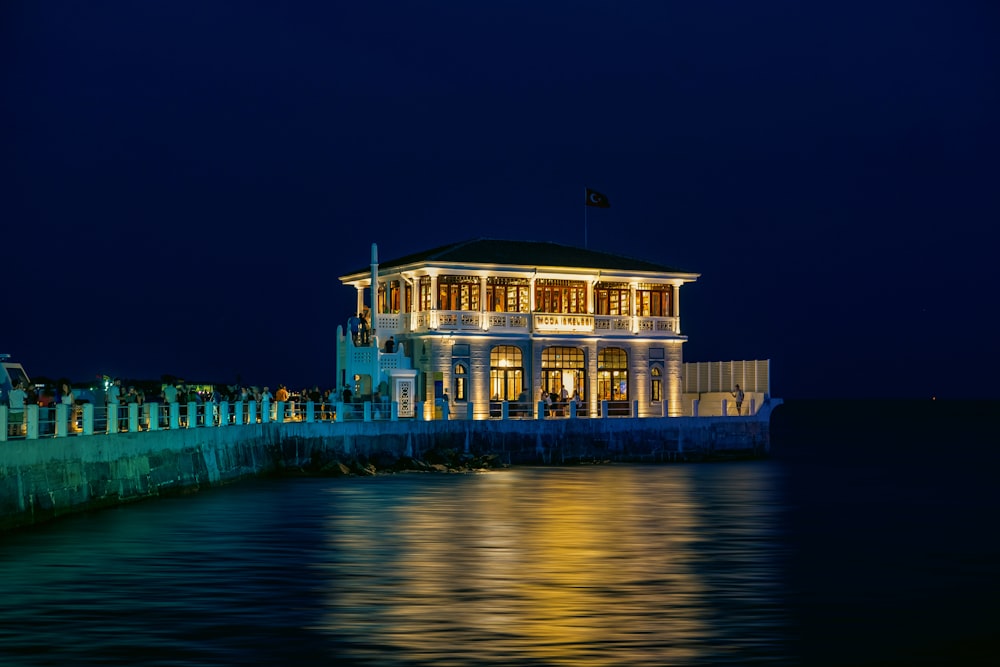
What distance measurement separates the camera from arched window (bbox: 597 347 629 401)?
63531 millimetres

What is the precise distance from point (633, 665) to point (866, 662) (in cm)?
287

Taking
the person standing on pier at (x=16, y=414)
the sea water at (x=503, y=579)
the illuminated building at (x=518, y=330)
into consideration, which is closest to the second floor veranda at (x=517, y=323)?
the illuminated building at (x=518, y=330)

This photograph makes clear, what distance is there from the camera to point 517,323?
61.4 m

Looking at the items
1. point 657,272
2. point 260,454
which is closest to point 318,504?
point 260,454

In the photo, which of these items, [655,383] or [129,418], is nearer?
[129,418]

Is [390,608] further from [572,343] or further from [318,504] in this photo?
[572,343]

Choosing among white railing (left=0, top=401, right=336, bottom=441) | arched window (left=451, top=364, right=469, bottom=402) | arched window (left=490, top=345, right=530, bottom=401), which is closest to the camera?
white railing (left=0, top=401, right=336, bottom=441)

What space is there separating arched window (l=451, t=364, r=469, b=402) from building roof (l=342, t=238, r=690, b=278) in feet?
14.0

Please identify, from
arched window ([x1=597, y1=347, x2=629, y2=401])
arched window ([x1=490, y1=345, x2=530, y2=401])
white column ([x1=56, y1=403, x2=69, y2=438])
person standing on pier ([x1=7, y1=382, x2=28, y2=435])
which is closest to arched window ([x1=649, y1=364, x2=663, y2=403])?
arched window ([x1=597, y1=347, x2=629, y2=401])

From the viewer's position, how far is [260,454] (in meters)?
47.3

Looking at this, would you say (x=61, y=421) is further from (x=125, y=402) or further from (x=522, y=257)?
(x=522, y=257)

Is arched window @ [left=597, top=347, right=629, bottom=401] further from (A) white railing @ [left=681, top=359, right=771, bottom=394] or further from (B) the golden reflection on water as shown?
(B) the golden reflection on water

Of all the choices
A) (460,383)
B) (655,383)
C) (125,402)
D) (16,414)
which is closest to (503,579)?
(16,414)

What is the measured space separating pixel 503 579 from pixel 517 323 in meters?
36.0
